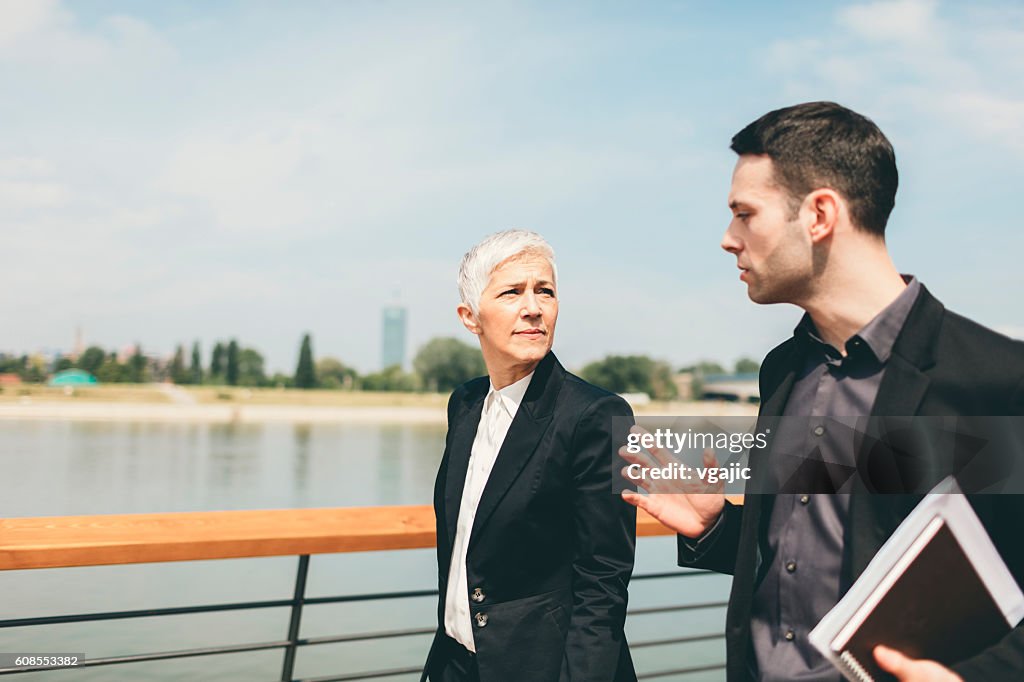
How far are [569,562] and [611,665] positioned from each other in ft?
0.73

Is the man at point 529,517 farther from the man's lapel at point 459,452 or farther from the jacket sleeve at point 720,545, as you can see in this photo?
the jacket sleeve at point 720,545

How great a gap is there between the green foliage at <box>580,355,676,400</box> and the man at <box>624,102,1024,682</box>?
5619 cm

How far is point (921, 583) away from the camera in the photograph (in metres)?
1.05

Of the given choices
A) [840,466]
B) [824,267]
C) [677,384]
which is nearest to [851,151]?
[824,267]

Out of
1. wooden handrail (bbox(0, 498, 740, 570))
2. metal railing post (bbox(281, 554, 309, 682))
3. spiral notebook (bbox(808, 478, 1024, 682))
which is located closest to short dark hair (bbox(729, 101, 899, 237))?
spiral notebook (bbox(808, 478, 1024, 682))

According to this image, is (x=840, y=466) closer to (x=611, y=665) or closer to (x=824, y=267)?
(x=824, y=267)

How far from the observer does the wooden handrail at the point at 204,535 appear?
2023mm

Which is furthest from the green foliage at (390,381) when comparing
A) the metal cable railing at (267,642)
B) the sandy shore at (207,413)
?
the metal cable railing at (267,642)

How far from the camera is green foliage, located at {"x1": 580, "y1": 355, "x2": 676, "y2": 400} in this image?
59.4 m

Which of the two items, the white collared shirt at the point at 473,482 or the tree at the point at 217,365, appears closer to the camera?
the white collared shirt at the point at 473,482

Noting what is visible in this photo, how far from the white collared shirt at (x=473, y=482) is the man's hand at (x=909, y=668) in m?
0.98

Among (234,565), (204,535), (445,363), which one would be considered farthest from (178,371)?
(204,535)

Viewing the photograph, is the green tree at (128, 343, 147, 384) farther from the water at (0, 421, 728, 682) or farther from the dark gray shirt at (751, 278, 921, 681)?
the dark gray shirt at (751, 278, 921, 681)

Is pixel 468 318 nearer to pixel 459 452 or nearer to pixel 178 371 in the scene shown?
pixel 459 452
